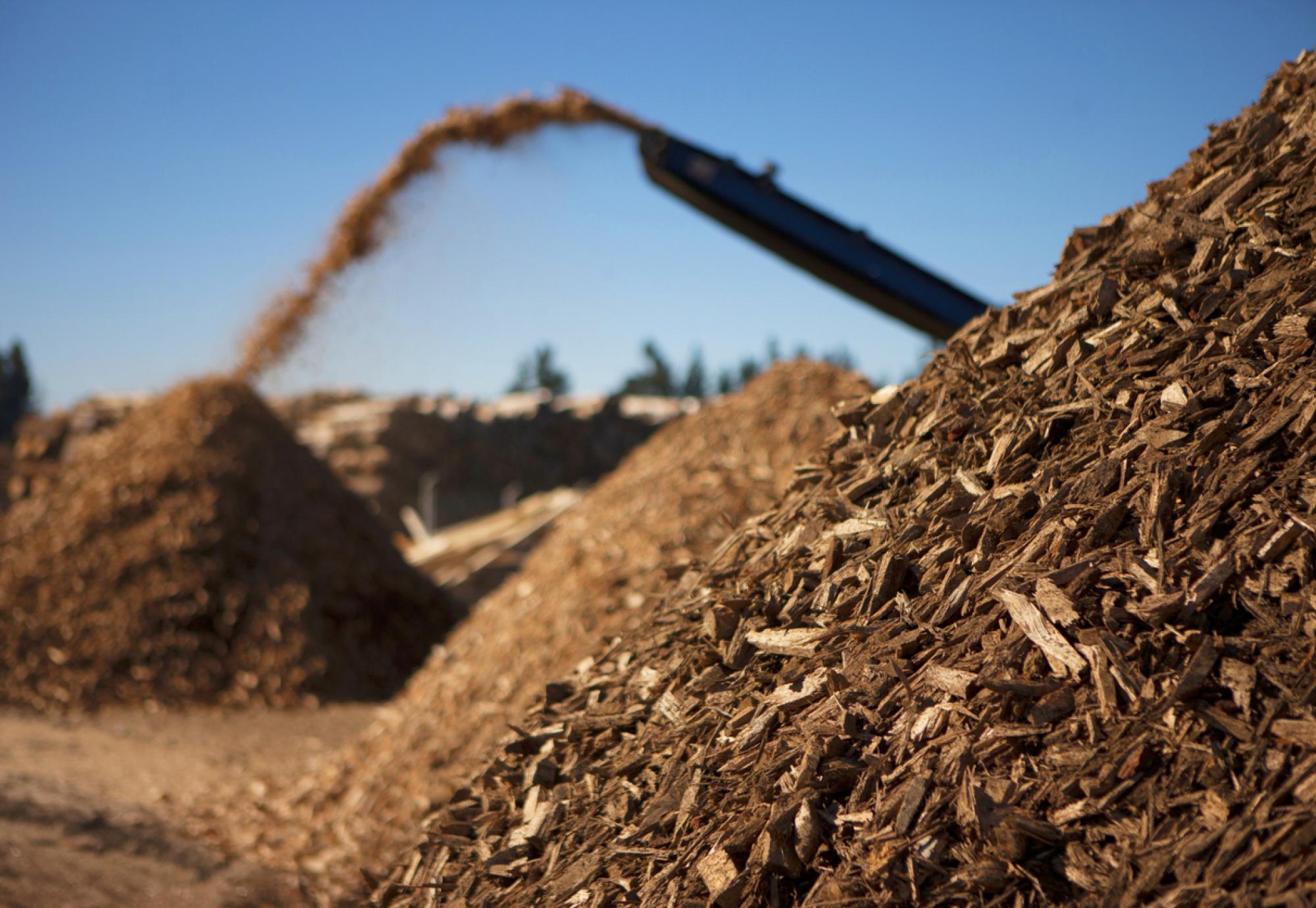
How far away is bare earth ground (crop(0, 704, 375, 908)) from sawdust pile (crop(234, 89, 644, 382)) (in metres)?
3.43

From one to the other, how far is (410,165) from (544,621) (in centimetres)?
375

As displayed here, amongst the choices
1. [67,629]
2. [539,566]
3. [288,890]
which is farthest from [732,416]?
[67,629]

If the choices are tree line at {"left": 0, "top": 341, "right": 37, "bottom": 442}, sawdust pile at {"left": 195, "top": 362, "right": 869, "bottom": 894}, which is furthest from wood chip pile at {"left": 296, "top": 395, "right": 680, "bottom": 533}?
tree line at {"left": 0, "top": 341, "right": 37, "bottom": 442}

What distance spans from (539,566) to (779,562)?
3725 millimetres

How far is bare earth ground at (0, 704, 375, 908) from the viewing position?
3406 millimetres

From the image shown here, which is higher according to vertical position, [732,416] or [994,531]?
[732,416]

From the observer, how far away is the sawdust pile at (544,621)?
166 inches

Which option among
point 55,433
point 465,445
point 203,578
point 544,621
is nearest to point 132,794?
point 544,621

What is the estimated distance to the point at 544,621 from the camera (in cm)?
492

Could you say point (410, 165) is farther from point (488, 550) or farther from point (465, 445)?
point (465, 445)

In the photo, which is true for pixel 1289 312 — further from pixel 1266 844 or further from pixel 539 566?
pixel 539 566

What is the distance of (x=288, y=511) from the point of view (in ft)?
27.5

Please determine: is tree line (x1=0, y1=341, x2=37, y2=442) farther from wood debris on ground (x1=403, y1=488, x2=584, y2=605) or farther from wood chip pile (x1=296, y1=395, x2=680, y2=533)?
wood debris on ground (x1=403, y1=488, x2=584, y2=605)

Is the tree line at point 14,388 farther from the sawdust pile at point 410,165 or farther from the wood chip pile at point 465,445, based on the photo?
the sawdust pile at point 410,165
